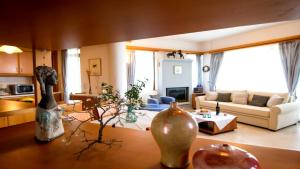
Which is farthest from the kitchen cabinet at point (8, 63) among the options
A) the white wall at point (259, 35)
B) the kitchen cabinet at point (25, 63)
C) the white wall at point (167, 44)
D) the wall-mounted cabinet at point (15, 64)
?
the white wall at point (259, 35)

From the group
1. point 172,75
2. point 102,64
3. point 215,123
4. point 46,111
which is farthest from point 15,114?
point 172,75

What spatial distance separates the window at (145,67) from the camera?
6133 millimetres

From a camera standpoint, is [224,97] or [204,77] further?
[204,77]

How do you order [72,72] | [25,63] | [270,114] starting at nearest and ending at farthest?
1. [270,114]
2. [25,63]
3. [72,72]

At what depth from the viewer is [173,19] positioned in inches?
32.3

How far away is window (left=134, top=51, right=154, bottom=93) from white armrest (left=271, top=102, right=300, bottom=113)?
12.1ft

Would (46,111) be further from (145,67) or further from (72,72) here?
(72,72)

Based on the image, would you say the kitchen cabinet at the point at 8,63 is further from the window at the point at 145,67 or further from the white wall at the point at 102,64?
the window at the point at 145,67

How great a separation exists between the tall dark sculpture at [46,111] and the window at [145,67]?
16.2 feet

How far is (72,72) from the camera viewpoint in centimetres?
647

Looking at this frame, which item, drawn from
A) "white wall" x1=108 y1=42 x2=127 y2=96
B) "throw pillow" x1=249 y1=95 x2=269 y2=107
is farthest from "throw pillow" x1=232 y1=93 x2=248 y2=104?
"white wall" x1=108 y1=42 x2=127 y2=96

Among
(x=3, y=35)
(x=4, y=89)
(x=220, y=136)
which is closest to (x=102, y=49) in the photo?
(x=4, y=89)

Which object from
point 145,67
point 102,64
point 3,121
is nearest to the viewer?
point 3,121

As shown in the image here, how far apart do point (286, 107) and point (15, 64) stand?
22.1 feet
